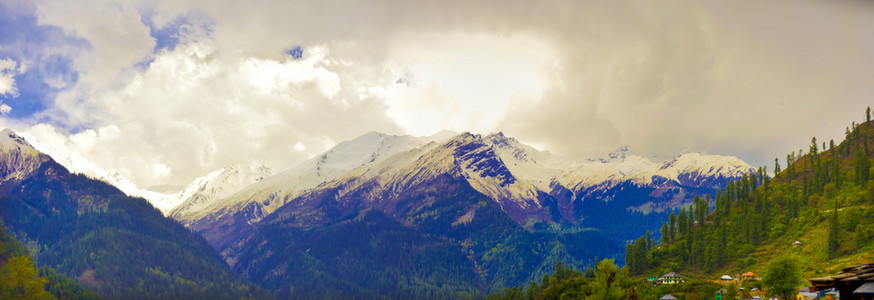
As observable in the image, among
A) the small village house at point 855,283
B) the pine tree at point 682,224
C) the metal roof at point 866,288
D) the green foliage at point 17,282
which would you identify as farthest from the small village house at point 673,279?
the green foliage at point 17,282

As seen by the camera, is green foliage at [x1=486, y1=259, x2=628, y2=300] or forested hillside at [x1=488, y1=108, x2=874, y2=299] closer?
green foliage at [x1=486, y1=259, x2=628, y2=300]

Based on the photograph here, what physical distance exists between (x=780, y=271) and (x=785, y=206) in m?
77.7

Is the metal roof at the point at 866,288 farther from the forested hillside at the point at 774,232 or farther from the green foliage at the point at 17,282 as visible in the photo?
the green foliage at the point at 17,282

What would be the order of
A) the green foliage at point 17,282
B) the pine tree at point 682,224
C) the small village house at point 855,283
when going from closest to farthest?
the small village house at point 855,283 → the green foliage at point 17,282 → the pine tree at point 682,224

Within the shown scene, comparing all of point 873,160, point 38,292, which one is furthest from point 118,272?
point 873,160

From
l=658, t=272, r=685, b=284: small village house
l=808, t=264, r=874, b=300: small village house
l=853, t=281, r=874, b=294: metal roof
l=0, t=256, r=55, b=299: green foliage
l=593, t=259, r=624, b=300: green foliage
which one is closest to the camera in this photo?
l=853, t=281, r=874, b=294: metal roof

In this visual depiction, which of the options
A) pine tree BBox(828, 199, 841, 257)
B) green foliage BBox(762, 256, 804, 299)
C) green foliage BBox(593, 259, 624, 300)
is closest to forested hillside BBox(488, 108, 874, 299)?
pine tree BBox(828, 199, 841, 257)

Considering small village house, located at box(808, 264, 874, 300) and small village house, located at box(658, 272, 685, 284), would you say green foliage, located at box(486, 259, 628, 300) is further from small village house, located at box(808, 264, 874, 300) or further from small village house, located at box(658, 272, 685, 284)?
small village house, located at box(808, 264, 874, 300)

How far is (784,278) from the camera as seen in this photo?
175ft

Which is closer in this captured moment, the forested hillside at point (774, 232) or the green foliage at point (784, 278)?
the green foliage at point (784, 278)

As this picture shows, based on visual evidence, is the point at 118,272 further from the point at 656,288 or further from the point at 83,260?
the point at 656,288

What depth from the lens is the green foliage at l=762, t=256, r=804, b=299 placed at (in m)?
53.0

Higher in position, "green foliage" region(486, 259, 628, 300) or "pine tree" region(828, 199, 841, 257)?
"pine tree" region(828, 199, 841, 257)

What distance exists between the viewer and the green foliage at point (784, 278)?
53.0m
